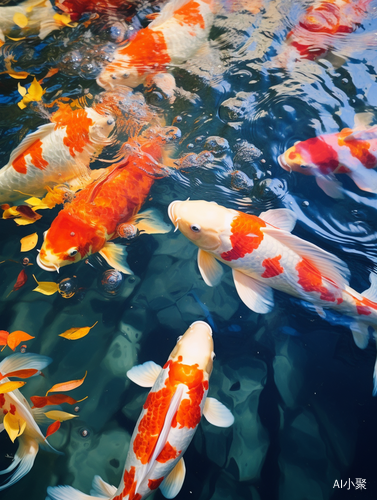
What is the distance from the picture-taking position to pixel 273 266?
203cm

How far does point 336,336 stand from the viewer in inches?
86.0

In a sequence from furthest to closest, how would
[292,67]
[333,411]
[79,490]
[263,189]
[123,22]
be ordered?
1. [123,22]
2. [292,67]
3. [263,189]
4. [333,411]
5. [79,490]

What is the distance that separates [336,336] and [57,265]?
1926 mm

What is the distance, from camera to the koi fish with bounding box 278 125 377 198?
2439 millimetres

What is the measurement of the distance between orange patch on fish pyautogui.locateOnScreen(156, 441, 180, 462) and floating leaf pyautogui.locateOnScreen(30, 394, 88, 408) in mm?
673

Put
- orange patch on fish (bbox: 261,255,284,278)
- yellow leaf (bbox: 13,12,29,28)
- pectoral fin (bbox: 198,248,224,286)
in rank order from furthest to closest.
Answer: yellow leaf (bbox: 13,12,29,28), pectoral fin (bbox: 198,248,224,286), orange patch on fish (bbox: 261,255,284,278)

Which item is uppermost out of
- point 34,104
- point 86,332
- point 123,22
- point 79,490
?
point 123,22

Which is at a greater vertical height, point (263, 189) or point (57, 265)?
point (263, 189)

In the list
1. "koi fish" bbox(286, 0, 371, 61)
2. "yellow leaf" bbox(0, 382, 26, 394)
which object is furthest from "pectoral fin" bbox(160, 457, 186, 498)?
"koi fish" bbox(286, 0, 371, 61)

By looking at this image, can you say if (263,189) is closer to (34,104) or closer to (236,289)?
(236,289)

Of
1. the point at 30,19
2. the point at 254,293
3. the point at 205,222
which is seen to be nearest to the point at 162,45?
the point at 30,19

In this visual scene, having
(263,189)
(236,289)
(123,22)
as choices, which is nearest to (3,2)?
(123,22)

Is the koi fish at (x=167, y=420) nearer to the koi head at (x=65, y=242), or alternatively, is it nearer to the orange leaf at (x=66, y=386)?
the orange leaf at (x=66, y=386)

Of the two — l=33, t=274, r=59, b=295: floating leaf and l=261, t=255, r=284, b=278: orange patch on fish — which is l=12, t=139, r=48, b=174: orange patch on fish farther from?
l=261, t=255, r=284, b=278: orange patch on fish
